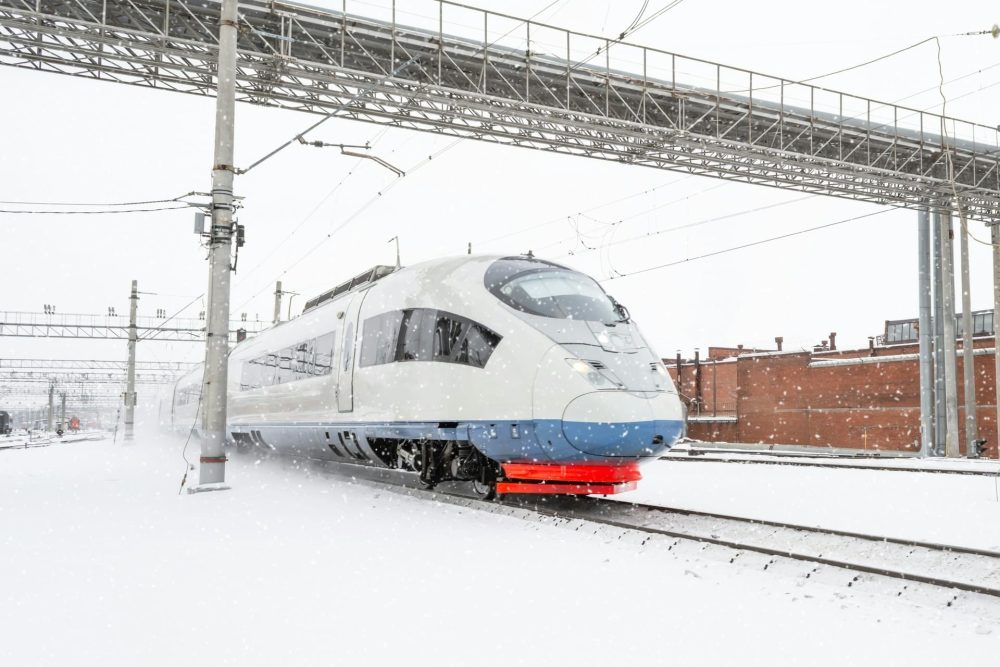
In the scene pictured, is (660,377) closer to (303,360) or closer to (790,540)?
(790,540)

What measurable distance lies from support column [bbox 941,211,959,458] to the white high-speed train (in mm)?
17398

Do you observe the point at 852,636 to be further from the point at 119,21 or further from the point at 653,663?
the point at 119,21

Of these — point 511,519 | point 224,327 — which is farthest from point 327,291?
point 511,519

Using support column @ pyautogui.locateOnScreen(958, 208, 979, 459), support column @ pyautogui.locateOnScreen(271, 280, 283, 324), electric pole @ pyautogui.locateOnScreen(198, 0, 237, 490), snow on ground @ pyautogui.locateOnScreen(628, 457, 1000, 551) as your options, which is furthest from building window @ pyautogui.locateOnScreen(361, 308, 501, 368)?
support column @ pyautogui.locateOnScreen(271, 280, 283, 324)

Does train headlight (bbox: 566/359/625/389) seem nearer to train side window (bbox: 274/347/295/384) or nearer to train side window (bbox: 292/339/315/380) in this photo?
train side window (bbox: 292/339/315/380)

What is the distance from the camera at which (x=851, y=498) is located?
35.6 feet

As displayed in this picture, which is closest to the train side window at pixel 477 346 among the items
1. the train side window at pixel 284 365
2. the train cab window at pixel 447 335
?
the train cab window at pixel 447 335

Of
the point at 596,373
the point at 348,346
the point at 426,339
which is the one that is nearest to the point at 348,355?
the point at 348,346

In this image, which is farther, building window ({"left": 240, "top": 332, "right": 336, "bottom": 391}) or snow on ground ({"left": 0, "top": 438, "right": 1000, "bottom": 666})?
building window ({"left": 240, "top": 332, "right": 336, "bottom": 391})

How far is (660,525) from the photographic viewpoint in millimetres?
7785

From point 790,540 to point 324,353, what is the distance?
26.0 ft

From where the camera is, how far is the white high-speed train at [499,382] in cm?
779

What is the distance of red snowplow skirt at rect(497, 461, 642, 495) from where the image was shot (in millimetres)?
7996

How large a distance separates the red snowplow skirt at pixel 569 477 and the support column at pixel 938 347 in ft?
61.4
